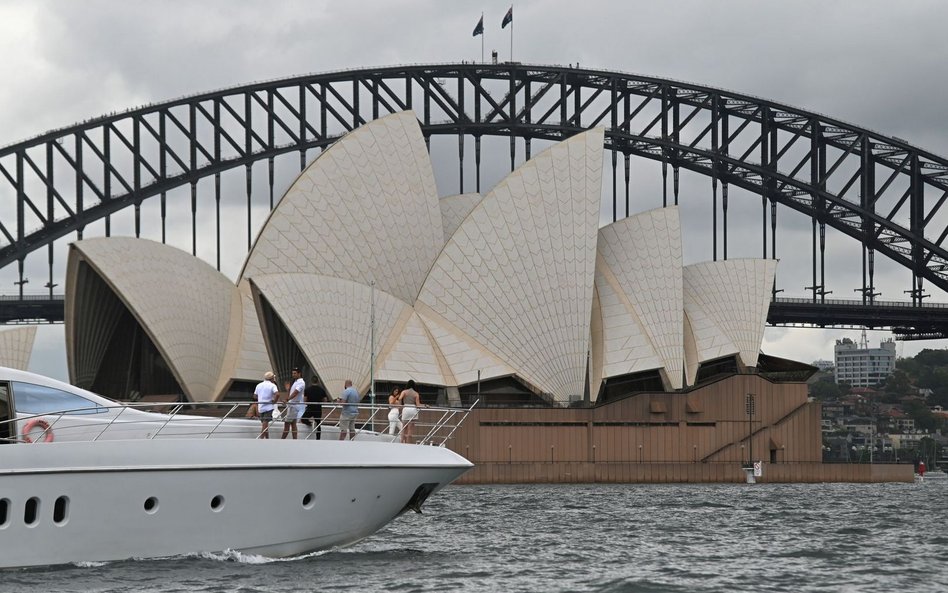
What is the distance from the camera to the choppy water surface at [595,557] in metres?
19.1

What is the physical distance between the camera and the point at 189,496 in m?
19.4

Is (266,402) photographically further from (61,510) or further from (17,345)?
(17,345)

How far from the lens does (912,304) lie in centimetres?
8638

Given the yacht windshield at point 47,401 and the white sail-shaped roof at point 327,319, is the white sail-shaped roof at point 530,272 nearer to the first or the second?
the white sail-shaped roof at point 327,319

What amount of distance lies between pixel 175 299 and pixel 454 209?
16463mm

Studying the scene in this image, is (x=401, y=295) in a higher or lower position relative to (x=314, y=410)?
higher

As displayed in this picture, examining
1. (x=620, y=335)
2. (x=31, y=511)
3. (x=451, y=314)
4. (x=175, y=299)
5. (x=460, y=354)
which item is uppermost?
(x=175, y=299)

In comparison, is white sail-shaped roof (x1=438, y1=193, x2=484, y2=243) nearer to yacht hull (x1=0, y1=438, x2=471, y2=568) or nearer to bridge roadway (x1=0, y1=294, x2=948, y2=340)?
bridge roadway (x1=0, y1=294, x2=948, y2=340)

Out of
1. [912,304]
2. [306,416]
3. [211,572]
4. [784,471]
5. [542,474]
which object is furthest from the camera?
[912,304]

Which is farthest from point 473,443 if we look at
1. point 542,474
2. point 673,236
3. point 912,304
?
point 912,304

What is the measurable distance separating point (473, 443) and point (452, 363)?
11.1 ft


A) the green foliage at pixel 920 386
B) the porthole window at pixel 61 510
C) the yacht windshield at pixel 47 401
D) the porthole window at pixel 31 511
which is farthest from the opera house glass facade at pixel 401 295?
the green foliage at pixel 920 386

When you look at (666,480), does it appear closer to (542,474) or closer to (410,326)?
(542,474)

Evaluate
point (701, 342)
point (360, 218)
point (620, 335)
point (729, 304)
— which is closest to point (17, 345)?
point (360, 218)
